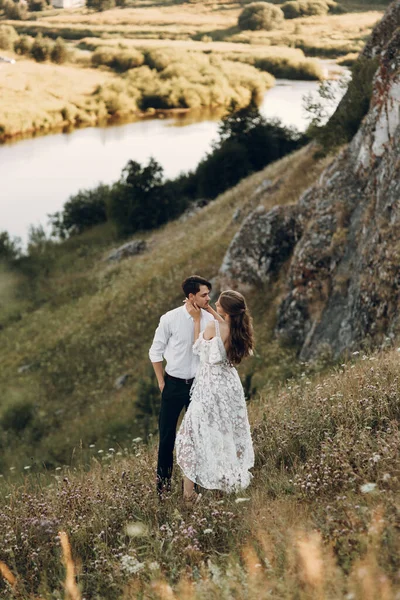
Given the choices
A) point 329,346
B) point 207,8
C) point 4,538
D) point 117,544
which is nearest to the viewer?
point 117,544

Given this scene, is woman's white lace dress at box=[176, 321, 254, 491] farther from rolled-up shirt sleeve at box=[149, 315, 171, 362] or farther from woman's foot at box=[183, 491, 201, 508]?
rolled-up shirt sleeve at box=[149, 315, 171, 362]

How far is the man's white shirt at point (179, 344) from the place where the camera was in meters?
5.80

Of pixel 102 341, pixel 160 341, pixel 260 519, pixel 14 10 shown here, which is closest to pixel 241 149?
pixel 102 341

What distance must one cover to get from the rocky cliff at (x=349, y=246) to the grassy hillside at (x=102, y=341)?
116 centimetres

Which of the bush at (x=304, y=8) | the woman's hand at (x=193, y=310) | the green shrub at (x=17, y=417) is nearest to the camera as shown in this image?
the woman's hand at (x=193, y=310)

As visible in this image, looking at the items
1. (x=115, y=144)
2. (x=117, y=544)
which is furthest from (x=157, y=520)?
(x=115, y=144)

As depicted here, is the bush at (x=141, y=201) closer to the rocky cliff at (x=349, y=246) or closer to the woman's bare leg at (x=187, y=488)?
the rocky cliff at (x=349, y=246)

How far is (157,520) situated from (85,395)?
16219mm

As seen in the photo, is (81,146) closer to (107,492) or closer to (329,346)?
(329,346)

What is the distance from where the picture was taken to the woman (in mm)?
5305

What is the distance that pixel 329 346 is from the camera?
12555 mm

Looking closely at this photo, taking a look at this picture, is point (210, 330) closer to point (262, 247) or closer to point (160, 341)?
point (160, 341)

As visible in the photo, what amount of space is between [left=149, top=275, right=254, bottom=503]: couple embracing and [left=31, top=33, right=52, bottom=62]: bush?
98.4 meters

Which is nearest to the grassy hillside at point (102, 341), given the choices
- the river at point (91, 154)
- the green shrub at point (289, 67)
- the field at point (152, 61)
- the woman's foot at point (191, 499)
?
the woman's foot at point (191, 499)
